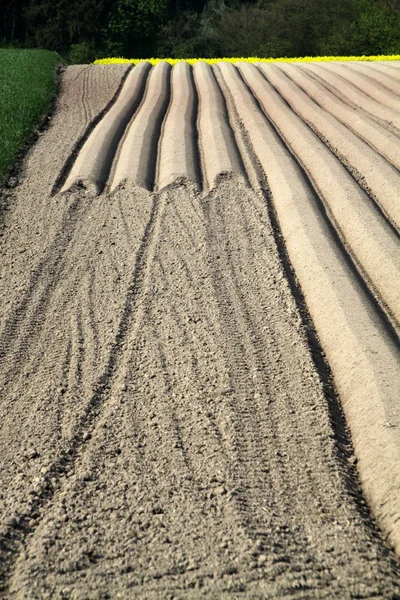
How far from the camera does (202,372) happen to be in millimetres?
4809

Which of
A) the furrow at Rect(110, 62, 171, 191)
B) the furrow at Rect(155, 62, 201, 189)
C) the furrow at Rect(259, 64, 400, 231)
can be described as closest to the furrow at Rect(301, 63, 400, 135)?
the furrow at Rect(259, 64, 400, 231)

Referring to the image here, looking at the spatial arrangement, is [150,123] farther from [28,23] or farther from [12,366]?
[28,23]

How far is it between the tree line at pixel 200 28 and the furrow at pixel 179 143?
17509 millimetres

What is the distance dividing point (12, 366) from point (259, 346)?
1.95 m

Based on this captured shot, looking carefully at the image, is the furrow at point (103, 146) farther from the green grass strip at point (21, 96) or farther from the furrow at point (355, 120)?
the furrow at point (355, 120)

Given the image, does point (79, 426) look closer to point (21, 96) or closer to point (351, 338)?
point (351, 338)

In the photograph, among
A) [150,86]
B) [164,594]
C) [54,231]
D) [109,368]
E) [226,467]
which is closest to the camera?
[164,594]

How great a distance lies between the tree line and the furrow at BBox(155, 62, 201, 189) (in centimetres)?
1751

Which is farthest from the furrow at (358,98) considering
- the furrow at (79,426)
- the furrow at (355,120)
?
the furrow at (79,426)

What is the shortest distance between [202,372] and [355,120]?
8027mm

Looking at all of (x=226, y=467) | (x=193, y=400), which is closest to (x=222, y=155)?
(x=193, y=400)

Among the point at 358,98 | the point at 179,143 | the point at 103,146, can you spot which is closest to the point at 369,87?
the point at 358,98

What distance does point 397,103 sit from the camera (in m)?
12.6

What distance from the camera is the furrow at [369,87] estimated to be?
12.9 metres
